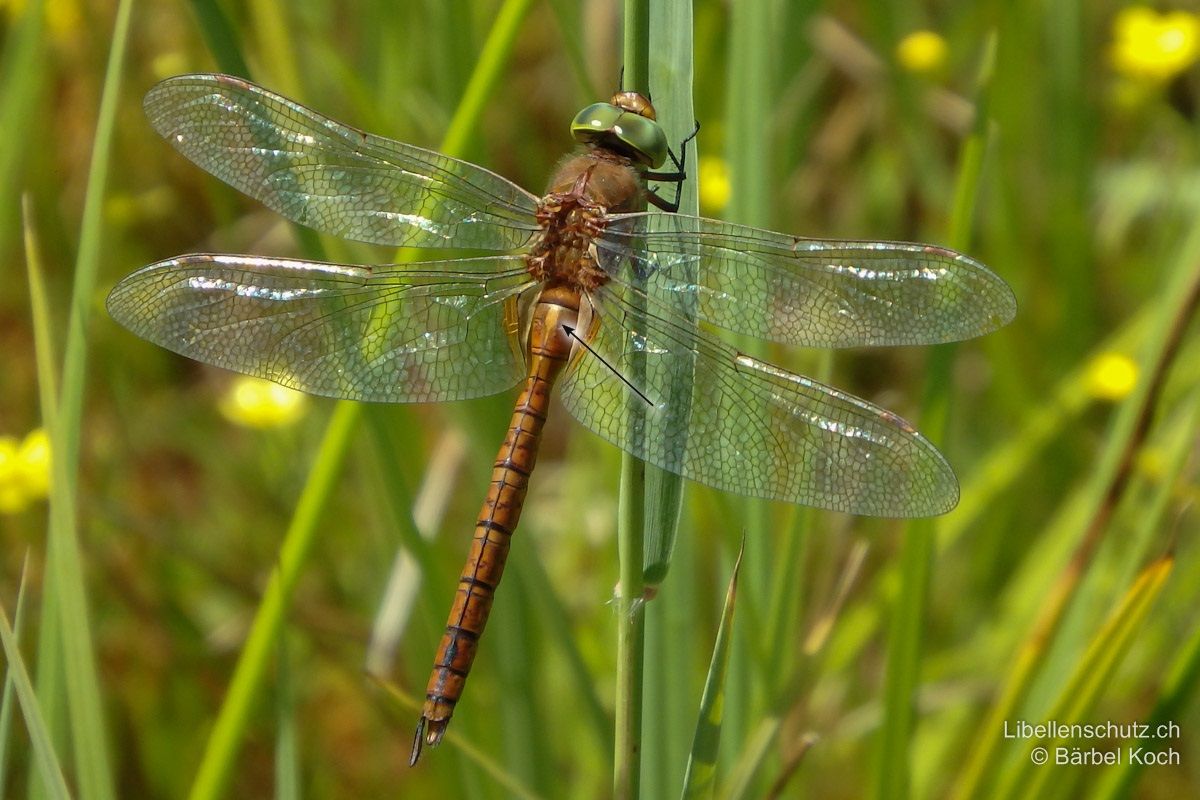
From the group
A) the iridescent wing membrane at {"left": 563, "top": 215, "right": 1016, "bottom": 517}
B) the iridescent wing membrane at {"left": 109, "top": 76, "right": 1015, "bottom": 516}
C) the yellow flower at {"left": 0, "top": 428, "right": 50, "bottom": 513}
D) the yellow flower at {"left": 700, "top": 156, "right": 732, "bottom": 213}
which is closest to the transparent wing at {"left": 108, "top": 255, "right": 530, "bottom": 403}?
the iridescent wing membrane at {"left": 109, "top": 76, "right": 1015, "bottom": 516}

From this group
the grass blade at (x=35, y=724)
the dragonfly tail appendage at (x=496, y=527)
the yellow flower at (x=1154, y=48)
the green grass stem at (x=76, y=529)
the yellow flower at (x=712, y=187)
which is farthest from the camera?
the yellow flower at (x=1154, y=48)

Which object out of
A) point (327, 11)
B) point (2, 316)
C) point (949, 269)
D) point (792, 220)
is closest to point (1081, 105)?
point (792, 220)

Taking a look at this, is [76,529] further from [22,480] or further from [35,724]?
[22,480]

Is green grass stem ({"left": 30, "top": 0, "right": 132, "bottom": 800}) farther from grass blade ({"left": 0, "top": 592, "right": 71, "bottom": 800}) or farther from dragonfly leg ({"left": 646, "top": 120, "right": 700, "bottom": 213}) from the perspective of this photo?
dragonfly leg ({"left": 646, "top": 120, "right": 700, "bottom": 213})

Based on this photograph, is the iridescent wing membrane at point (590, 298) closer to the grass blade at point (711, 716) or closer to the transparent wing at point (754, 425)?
the transparent wing at point (754, 425)

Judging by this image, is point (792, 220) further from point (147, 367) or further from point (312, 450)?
point (147, 367)

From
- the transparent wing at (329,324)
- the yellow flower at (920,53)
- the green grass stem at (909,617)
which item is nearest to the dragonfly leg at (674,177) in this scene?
the transparent wing at (329,324)

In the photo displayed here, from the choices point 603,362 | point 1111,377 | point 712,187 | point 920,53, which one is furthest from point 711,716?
point 920,53
